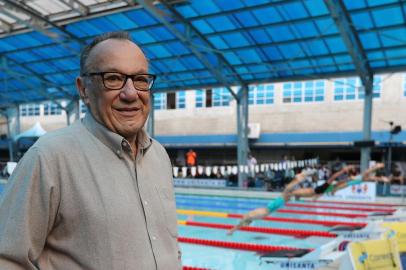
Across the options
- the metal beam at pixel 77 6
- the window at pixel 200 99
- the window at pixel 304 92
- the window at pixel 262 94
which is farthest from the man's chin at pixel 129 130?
the window at pixel 200 99

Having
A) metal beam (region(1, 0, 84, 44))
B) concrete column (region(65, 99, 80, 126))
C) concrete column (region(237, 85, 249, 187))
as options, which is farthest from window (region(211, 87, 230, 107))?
metal beam (region(1, 0, 84, 44))

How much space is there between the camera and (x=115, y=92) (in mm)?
1066

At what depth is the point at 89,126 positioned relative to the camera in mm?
1079

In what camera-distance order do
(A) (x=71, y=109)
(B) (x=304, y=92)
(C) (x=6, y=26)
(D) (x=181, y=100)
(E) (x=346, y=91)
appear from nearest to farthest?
(C) (x=6, y=26) → (E) (x=346, y=91) → (A) (x=71, y=109) → (B) (x=304, y=92) → (D) (x=181, y=100)

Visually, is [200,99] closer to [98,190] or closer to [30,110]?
[30,110]

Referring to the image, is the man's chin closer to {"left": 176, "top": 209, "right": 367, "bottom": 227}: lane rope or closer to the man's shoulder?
the man's shoulder

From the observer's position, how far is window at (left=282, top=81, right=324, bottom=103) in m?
18.9

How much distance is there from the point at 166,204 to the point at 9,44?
14.7 meters

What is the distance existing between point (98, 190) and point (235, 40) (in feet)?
36.5

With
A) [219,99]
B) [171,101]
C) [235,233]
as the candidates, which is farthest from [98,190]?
[171,101]

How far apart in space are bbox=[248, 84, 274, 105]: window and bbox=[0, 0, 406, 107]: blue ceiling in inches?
228

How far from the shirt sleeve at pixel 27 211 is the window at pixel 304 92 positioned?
18956mm

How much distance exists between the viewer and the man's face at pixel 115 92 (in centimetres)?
107

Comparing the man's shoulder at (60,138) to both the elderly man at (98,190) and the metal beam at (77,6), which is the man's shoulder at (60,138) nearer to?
the elderly man at (98,190)
